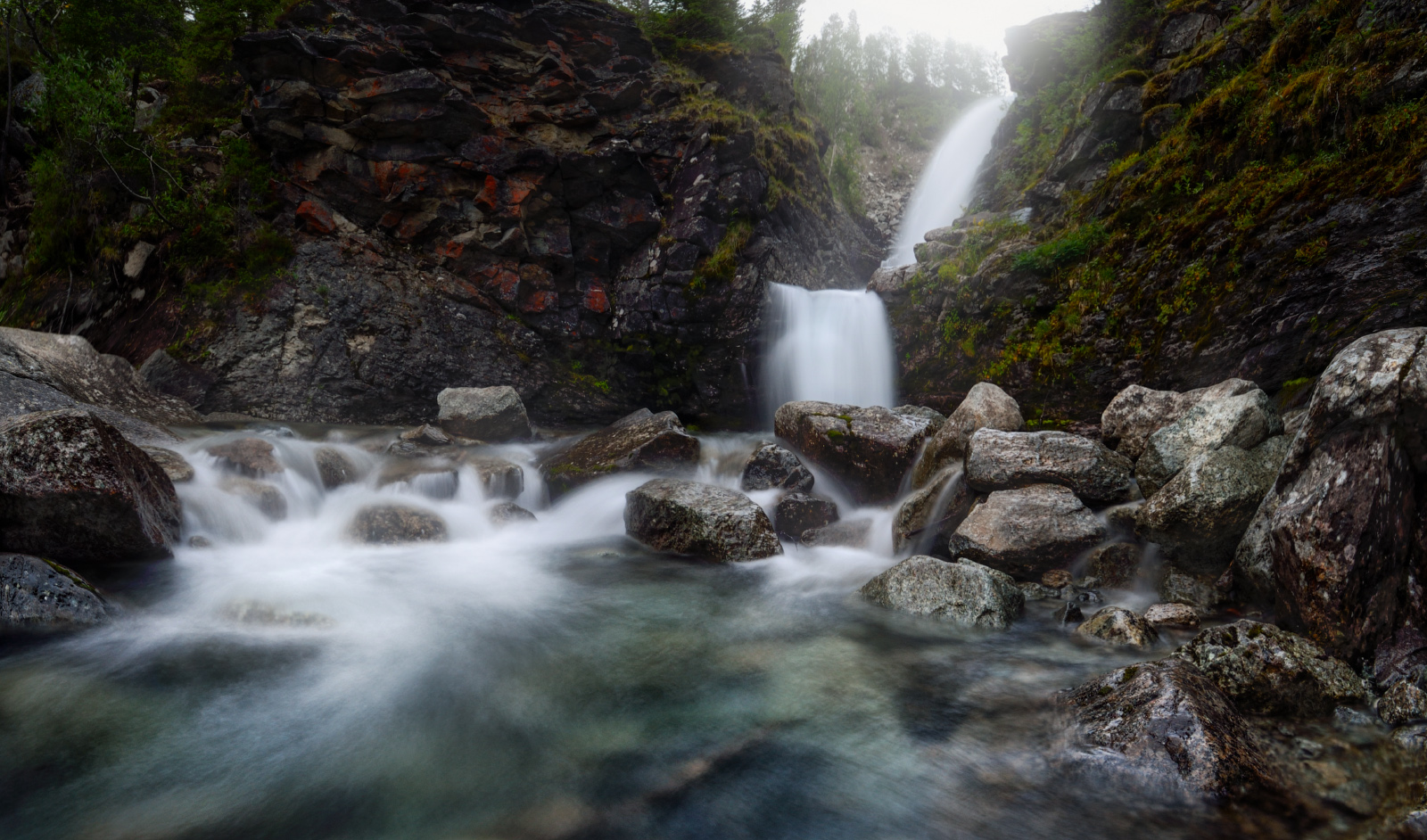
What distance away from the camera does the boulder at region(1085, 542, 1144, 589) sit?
17.6 ft

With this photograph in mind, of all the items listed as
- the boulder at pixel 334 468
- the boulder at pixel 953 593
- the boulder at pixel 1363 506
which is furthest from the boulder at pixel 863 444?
A: the boulder at pixel 334 468

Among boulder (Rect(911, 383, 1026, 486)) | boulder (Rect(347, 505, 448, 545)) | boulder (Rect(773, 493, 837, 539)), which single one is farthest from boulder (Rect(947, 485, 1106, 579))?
boulder (Rect(347, 505, 448, 545))

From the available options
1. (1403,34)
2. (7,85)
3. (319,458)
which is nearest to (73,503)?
(319,458)

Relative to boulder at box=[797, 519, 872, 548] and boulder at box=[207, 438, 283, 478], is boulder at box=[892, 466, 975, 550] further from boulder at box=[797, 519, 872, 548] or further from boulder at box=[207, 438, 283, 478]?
boulder at box=[207, 438, 283, 478]

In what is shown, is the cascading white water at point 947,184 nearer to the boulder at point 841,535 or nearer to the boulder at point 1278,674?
the boulder at point 841,535

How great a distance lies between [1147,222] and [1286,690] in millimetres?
7471

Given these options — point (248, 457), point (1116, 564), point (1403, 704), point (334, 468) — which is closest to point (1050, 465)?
point (1116, 564)

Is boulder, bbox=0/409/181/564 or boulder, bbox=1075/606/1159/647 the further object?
boulder, bbox=0/409/181/564

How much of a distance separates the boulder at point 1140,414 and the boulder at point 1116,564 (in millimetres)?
1329

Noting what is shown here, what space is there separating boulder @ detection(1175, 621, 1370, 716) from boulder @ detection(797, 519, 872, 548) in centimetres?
418

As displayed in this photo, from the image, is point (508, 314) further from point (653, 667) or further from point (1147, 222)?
point (1147, 222)

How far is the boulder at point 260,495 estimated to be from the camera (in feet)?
24.3

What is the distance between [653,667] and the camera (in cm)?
449

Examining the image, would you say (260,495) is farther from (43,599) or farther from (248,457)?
(43,599)
